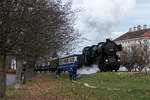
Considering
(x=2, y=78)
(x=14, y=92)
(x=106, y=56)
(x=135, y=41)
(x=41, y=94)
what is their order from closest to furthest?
1. (x=2, y=78)
2. (x=41, y=94)
3. (x=14, y=92)
4. (x=106, y=56)
5. (x=135, y=41)

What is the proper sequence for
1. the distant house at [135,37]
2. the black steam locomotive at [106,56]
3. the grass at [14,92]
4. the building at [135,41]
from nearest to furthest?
the grass at [14,92] → the black steam locomotive at [106,56] → the building at [135,41] → the distant house at [135,37]

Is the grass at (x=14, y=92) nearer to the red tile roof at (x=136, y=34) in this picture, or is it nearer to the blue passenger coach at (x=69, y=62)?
the blue passenger coach at (x=69, y=62)

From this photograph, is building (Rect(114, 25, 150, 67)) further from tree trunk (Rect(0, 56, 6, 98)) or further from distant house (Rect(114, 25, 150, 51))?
tree trunk (Rect(0, 56, 6, 98))

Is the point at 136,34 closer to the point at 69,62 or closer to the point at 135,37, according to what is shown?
the point at 135,37

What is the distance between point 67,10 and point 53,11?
1.67m

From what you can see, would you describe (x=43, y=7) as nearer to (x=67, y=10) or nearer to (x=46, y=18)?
(x=46, y=18)

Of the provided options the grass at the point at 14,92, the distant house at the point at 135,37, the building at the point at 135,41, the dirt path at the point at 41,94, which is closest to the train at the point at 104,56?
the dirt path at the point at 41,94

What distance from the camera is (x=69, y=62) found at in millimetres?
32438

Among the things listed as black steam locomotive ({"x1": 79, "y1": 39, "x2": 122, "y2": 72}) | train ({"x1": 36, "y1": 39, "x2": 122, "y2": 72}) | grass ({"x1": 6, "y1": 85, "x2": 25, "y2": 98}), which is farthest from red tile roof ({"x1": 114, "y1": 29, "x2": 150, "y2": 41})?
grass ({"x1": 6, "y1": 85, "x2": 25, "y2": 98})

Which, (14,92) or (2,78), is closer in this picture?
(2,78)

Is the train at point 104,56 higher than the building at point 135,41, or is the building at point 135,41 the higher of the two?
the building at point 135,41

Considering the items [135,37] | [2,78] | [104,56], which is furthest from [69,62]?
[135,37]

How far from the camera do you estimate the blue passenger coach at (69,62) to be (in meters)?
30.9

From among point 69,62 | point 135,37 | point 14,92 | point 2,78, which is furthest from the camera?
point 135,37
